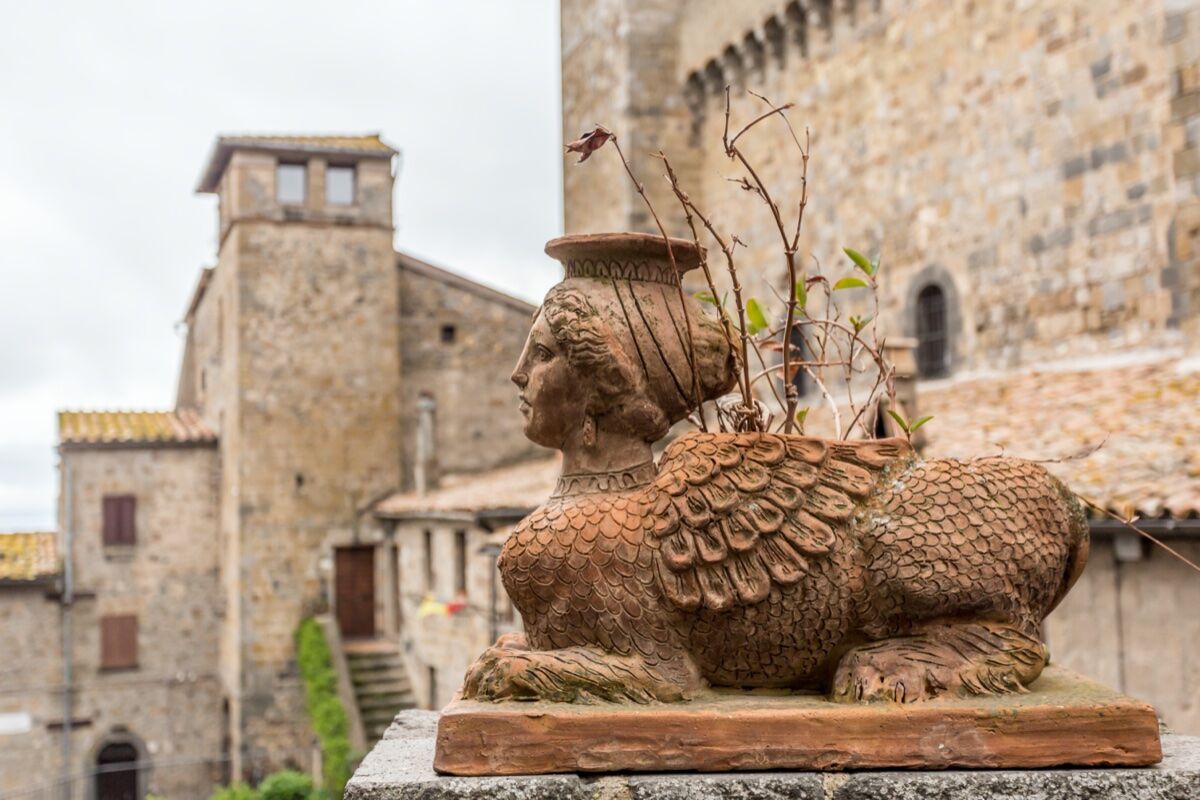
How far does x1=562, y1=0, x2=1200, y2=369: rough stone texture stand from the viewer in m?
11.1

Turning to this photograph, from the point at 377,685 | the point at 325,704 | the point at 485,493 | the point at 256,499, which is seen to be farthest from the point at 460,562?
the point at 256,499

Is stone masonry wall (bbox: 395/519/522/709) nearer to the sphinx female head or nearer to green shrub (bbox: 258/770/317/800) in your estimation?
green shrub (bbox: 258/770/317/800)

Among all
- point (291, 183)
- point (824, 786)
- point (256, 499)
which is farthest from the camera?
point (291, 183)

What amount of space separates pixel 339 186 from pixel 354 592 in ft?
24.4

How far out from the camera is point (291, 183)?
76.2 ft

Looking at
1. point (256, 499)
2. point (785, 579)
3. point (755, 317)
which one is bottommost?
point (256, 499)

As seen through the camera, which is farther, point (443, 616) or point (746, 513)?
point (443, 616)

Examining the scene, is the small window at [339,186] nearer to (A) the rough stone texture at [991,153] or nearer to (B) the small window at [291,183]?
(B) the small window at [291,183]

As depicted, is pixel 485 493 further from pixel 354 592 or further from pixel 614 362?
pixel 614 362

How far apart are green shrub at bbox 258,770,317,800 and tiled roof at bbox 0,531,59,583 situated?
7.06 metres

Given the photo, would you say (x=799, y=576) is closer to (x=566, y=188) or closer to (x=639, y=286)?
(x=639, y=286)

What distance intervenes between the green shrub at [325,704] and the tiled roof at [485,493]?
8.18 ft

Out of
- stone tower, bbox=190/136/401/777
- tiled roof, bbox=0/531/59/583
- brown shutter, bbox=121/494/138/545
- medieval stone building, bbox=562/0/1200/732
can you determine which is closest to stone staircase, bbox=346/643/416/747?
stone tower, bbox=190/136/401/777

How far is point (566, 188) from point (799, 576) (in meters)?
18.6
